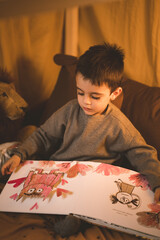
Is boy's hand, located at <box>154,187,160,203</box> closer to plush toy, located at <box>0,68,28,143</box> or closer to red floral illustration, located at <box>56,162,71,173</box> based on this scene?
red floral illustration, located at <box>56,162,71,173</box>

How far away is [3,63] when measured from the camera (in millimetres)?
1512

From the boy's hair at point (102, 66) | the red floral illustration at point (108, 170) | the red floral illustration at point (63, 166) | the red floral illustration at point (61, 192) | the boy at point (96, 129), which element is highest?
the boy's hair at point (102, 66)

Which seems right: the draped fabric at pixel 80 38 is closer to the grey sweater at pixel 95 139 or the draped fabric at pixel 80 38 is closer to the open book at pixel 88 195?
the grey sweater at pixel 95 139

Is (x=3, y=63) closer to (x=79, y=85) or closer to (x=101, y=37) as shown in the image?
(x=101, y=37)

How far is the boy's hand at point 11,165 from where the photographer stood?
3.03ft

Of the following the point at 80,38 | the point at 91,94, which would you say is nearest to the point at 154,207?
the point at 91,94

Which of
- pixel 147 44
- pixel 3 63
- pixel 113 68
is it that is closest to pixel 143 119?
pixel 113 68

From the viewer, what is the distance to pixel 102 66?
85 centimetres

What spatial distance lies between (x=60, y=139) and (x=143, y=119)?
1.32ft

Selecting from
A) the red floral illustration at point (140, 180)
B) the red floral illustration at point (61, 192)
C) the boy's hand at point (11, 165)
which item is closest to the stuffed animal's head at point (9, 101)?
the boy's hand at point (11, 165)

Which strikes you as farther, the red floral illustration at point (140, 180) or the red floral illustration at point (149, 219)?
the red floral illustration at point (140, 180)

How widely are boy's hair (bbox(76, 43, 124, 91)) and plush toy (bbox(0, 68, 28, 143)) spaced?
0.54 m

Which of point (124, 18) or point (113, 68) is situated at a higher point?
point (124, 18)

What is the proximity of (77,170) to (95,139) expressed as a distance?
163 mm
